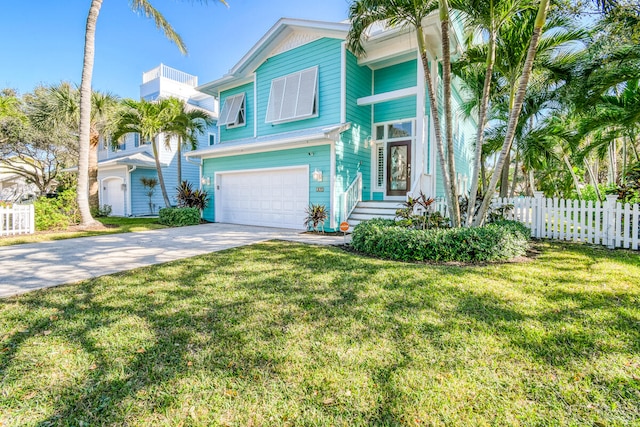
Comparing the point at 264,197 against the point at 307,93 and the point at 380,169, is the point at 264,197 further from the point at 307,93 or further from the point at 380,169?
the point at 380,169

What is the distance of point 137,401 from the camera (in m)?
1.95

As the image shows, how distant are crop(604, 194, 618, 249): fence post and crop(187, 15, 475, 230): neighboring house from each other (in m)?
3.86

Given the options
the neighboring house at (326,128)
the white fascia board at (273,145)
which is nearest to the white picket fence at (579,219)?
the neighboring house at (326,128)

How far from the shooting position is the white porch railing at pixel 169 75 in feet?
61.4

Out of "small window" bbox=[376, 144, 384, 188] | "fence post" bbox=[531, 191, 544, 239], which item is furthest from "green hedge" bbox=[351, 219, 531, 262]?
"small window" bbox=[376, 144, 384, 188]

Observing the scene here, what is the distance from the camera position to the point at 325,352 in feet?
8.17

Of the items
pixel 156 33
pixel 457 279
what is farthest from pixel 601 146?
pixel 156 33

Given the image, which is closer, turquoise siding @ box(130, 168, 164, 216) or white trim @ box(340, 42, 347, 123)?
white trim @ box(340, 42, 347, 123)

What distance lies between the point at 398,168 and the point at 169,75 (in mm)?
16536

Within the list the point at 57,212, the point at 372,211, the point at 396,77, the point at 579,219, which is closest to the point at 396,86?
the point at 396,77

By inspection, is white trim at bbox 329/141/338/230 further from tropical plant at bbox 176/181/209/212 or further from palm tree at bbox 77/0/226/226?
palm tree at bbox 77/0/226/226

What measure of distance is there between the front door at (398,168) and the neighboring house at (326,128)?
0.03m

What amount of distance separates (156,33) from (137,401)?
43.4 ft

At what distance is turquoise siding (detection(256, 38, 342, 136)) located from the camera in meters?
9.53
